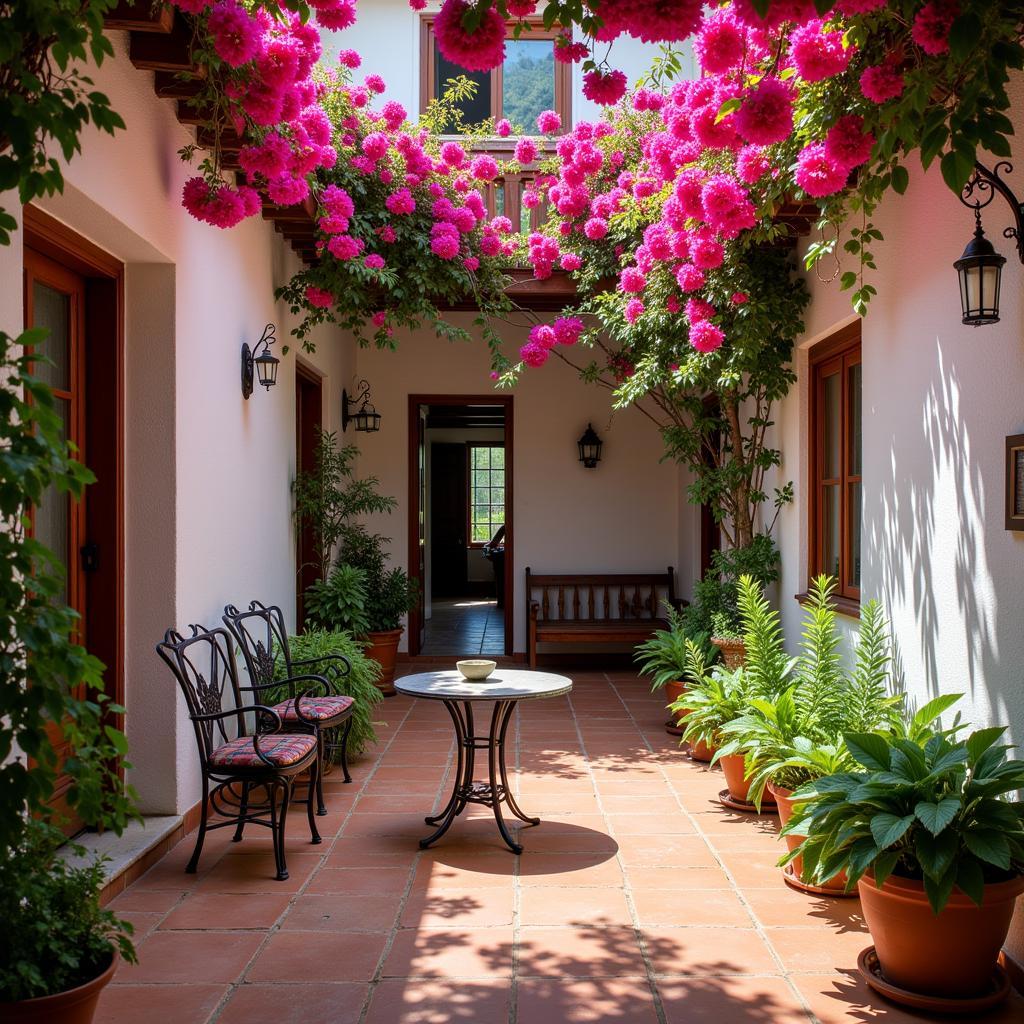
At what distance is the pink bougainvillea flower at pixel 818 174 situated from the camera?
3408 millimetres

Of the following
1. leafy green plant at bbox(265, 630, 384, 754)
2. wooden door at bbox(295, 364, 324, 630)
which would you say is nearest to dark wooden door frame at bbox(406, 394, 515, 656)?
wooden door at bbox(295, 364, 324, 630)

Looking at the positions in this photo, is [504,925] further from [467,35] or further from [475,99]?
[475,99]

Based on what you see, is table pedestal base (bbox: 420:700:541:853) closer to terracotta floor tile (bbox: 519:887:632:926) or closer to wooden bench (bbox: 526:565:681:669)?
terracotta floor tile (bbox: 519:887:632:926)

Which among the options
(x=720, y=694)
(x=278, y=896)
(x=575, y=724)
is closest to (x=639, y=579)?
(x=575, y=724)

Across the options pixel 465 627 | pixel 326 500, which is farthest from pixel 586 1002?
pixel 465 627

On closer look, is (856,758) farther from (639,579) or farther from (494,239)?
(639,579)

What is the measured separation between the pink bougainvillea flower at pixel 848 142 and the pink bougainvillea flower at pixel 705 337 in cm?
197

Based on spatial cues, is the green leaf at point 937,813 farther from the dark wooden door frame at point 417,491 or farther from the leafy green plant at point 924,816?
the dark wooden door frame at point 417,491

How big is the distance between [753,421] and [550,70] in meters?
3.96

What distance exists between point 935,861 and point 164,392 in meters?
3.20

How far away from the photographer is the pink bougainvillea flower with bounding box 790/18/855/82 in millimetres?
2936

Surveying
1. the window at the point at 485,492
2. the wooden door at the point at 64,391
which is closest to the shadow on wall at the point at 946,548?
the wooden door at the point at 64,391

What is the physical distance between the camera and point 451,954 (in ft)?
9.89

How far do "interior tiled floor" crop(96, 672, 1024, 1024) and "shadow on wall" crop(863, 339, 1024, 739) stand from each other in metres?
0.91
